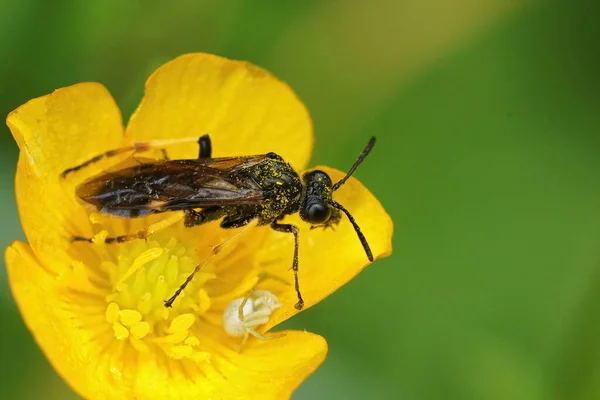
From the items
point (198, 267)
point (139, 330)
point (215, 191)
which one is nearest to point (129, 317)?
point (139, 330)

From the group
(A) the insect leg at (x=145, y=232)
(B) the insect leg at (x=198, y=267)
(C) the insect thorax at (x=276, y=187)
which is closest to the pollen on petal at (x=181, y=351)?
(B) the insect leg at (x=198, y=267)

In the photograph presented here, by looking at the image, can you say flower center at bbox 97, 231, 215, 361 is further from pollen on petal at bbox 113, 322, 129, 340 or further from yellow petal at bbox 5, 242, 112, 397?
yellow petal at bbox 5, 242, 112, 397

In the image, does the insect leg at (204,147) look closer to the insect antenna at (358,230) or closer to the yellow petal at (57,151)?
the yellow petal at (57,151)

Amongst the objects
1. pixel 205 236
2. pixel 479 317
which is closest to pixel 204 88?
pixel 205 236

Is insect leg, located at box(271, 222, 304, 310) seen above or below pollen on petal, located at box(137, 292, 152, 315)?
above

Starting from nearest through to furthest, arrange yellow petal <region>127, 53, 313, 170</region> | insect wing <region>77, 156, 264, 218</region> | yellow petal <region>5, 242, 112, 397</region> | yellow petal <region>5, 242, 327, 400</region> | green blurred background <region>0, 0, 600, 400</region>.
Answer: yellow petal <region>5, 242, 112, 397</region>
yellow petal <region>5, 242, 327, 400</region>
insect wing <region>77, 156, 264, 218</region>
yellow petal <region>127, 53, 313, 170</region>
green blurred background <region>0, 0, 600, 400</region>

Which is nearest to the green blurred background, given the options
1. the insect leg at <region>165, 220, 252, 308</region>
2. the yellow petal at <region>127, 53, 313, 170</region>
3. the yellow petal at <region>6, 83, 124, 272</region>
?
the yellow petal at <region>127, 53, 313, 170</region>

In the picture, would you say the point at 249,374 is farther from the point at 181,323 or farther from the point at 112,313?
the point at 112,313

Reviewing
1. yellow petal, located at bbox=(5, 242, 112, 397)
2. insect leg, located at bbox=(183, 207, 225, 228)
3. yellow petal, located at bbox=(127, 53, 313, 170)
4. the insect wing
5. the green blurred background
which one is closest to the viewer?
yellow petal, located at bbox=(5, 242, 112, 397)
